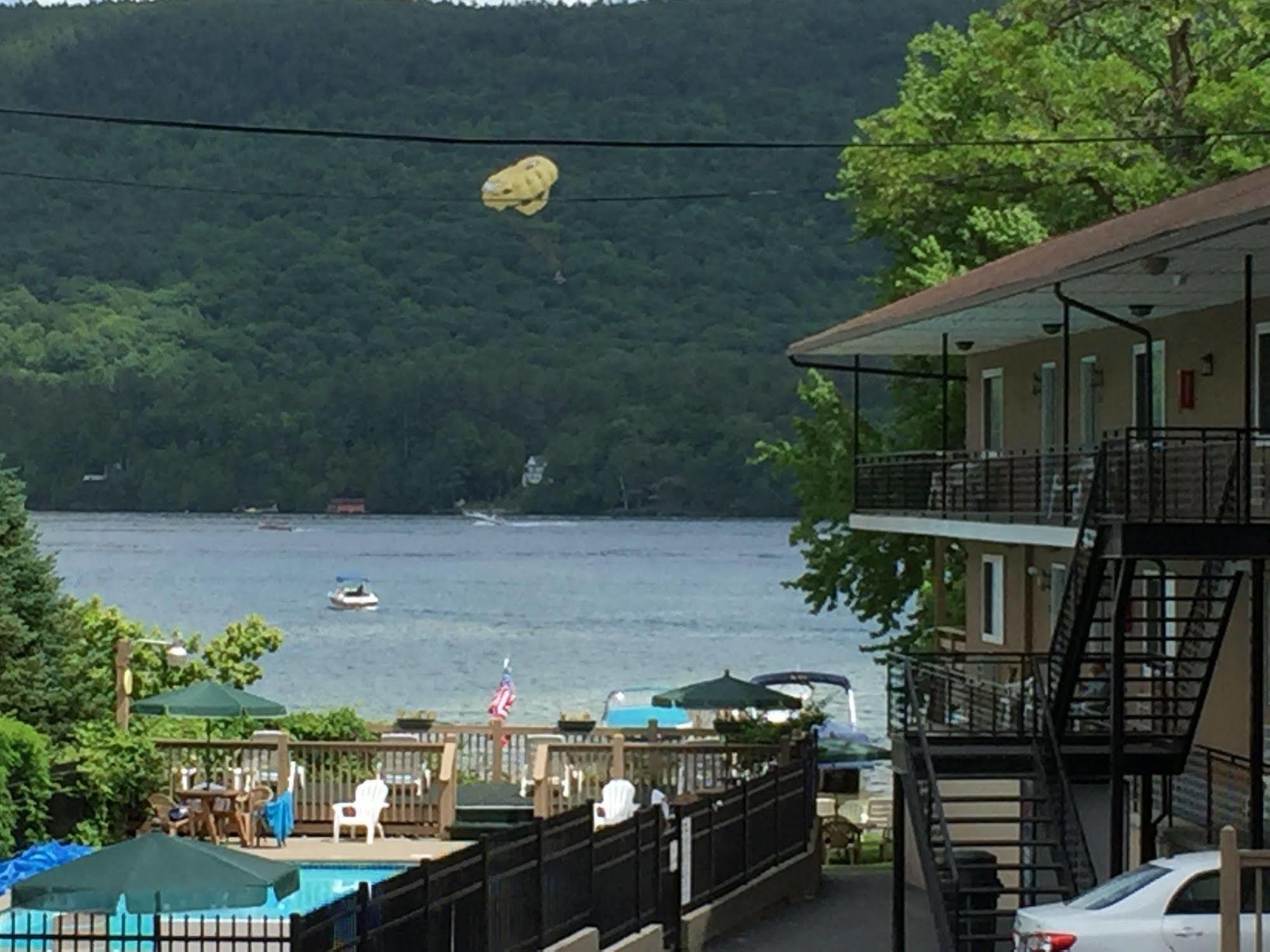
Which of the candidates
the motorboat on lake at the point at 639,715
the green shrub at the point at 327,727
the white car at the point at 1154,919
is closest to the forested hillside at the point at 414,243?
the motorboat on lake at the point at 639,715

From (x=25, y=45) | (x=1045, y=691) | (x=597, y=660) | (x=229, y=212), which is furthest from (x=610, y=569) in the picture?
(x=1045, y=691)

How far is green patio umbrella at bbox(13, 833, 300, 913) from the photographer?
741 inches

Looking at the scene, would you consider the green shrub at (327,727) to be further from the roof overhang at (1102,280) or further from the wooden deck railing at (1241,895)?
the wooden deck railing at (1241,895)

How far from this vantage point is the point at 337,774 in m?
34.8

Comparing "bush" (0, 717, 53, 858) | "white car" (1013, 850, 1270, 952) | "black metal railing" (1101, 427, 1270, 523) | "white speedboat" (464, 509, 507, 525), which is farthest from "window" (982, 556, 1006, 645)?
"white speedboat" (464, 509, 507, 525)

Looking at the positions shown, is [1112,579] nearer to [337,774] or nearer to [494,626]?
[337,774]

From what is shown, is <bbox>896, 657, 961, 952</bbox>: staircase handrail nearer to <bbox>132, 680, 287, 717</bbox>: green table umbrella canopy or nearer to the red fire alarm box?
the red fire alarm box

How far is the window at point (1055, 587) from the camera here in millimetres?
33562

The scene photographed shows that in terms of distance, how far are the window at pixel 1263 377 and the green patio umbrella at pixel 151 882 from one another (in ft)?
37.2

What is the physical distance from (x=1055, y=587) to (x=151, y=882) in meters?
17.9

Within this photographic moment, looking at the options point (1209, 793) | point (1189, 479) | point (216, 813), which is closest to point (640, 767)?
point (216, 813)

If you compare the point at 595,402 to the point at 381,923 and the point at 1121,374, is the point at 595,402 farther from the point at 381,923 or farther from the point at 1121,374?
the point at 381,923

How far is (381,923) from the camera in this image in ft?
54.2

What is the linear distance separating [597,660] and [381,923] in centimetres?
10278
